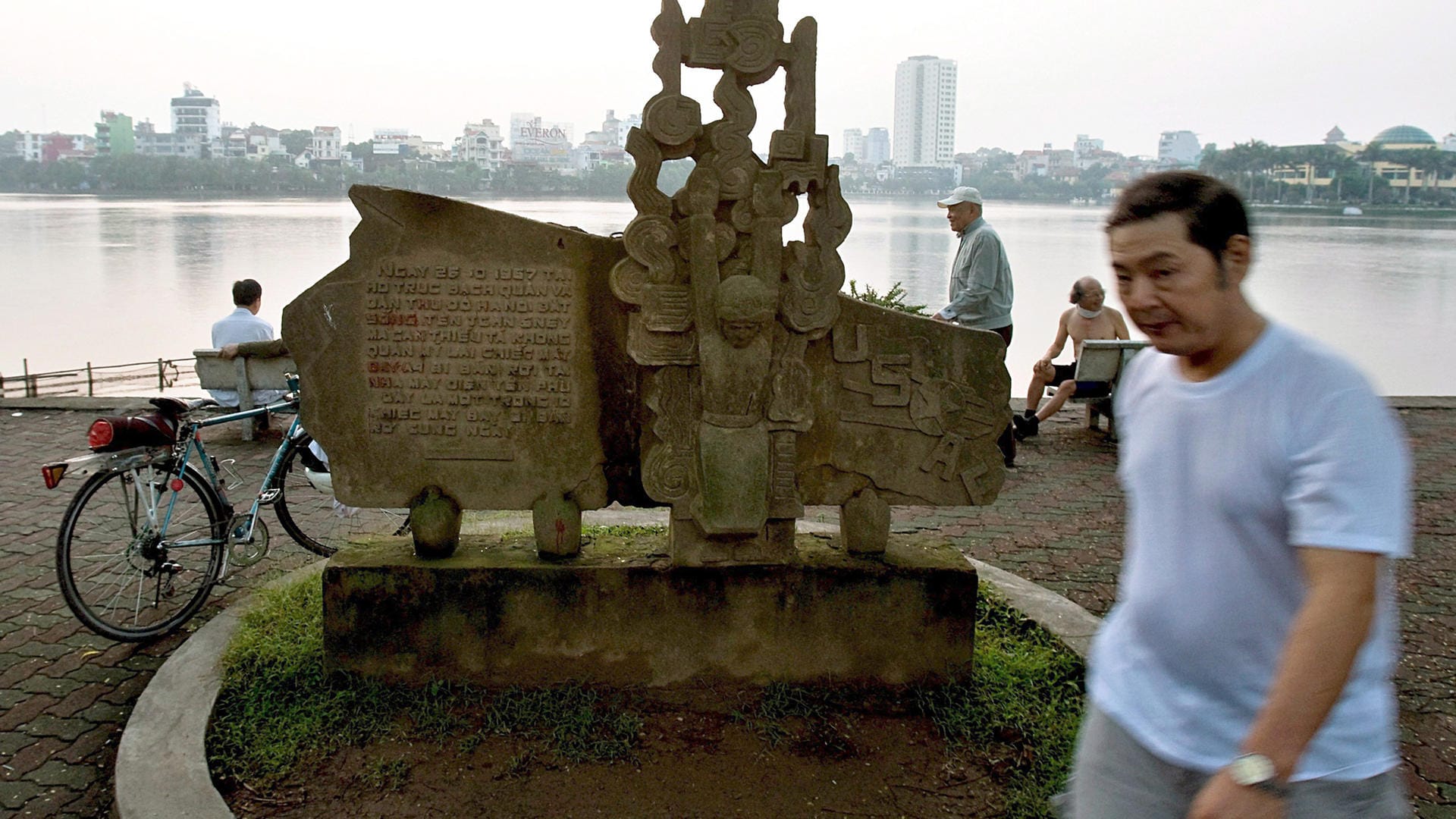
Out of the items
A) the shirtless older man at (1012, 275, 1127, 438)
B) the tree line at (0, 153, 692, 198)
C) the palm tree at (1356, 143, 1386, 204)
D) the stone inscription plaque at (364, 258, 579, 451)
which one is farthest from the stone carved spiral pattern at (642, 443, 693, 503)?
the palm tree at (1356, 143, 1386, 204)

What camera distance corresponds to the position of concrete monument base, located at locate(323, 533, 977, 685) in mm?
3590

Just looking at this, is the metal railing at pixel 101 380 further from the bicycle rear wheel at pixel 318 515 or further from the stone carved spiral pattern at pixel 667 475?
the stone carved spiral pattern at pixel 667 475

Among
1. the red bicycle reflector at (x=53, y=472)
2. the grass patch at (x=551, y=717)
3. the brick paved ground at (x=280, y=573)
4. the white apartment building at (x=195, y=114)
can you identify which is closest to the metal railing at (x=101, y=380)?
the brick paved ground at (x=280, y=573)

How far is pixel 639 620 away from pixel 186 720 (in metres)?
1.46

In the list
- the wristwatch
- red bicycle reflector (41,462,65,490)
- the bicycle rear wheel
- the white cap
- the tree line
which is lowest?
the bicycle rear wheel

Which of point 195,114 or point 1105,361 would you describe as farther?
point 195,114

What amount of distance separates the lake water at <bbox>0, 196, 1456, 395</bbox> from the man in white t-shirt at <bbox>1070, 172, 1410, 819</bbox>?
0.43ft

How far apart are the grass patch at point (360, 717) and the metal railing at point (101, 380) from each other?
6024 millimetres

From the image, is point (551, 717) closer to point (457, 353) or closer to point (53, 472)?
point (457, 353)

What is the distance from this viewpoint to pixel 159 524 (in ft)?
14.5

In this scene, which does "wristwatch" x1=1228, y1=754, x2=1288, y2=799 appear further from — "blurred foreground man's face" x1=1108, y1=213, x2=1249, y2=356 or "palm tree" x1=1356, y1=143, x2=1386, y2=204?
"palm tree" x1=1356, y1=143, x2=1386, y2=204

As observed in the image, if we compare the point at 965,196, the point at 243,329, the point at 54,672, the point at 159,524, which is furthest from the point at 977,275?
the point at 54,672

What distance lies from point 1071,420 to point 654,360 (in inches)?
237

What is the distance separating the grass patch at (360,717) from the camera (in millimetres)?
3283
